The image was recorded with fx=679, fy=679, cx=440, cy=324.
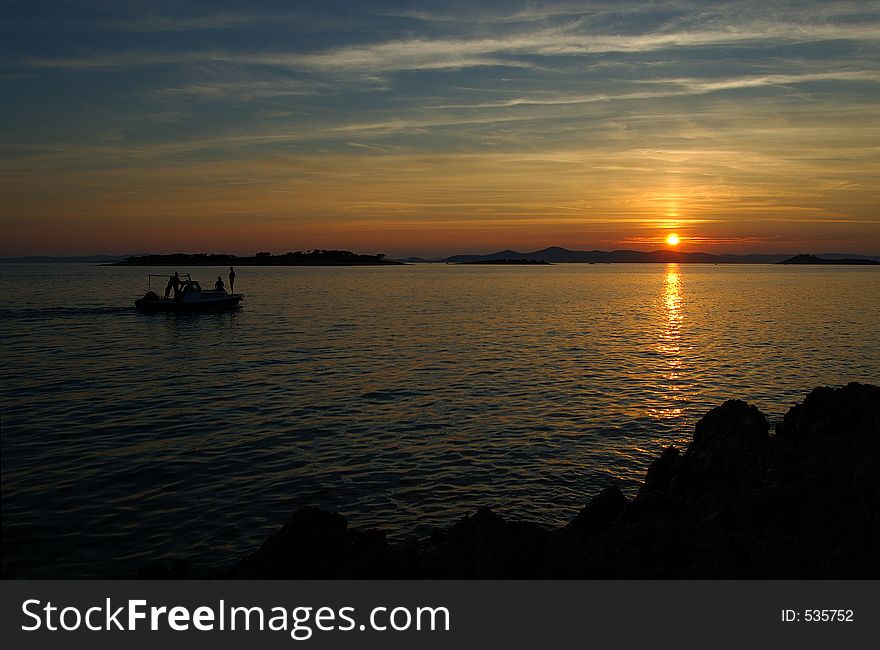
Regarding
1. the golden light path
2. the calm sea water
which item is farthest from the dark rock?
the golden light path

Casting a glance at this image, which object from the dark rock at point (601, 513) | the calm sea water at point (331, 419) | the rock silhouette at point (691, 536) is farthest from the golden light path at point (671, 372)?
the dark rock at point (601, 513)

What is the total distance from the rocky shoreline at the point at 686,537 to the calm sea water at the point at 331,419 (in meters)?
2.73

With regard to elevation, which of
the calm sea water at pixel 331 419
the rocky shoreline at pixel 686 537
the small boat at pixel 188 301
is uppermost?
the small boat at pixel 188 301

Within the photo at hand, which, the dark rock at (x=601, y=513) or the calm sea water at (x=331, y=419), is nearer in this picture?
the dark rock at (x=601, y=513)

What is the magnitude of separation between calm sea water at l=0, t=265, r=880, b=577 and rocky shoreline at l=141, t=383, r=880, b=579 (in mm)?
2735

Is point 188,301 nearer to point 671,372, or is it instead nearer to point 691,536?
point 671,372

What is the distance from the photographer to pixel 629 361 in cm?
4244

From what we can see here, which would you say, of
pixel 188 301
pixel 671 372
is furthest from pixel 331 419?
pixel 188 301

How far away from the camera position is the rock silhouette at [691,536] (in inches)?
438

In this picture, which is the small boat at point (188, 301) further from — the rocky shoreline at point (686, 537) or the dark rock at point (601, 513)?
the dark rock at point (601, 513)

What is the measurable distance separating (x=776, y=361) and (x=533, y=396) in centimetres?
1966
